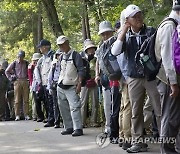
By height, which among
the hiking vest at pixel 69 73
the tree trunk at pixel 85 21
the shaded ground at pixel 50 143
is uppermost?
the tree trunk at pixel 85 21

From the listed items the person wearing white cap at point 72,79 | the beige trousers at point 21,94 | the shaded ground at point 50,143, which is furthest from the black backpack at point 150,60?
the beige trousers at point 21,94

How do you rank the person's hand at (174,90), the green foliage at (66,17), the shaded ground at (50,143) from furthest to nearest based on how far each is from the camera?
the green foliage at (66,17) < the shaded ground at (50,143) < the person's hand at (174,90)

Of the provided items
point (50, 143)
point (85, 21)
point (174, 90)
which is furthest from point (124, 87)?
point (85, 21)

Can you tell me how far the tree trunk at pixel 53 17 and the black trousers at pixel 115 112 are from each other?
8.99 meters

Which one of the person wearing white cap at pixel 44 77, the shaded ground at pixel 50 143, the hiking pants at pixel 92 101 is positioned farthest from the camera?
the person wearing white cap at pixel 44 77

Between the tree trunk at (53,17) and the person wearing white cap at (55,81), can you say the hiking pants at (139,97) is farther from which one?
the tree trunk at (53,17)

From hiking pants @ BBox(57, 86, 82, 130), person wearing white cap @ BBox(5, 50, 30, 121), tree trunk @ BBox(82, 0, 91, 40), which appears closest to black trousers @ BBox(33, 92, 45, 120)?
person wearing white cap @ BBox(5, 50, 30, 121)

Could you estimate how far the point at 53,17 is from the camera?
16.0 m

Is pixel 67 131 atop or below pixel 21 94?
below

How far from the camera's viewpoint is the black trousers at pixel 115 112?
23.6 ft

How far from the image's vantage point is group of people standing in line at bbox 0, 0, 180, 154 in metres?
5.39

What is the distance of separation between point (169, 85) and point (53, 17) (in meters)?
11.3

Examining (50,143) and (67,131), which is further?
(67,131)

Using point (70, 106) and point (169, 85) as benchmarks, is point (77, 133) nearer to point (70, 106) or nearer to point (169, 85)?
point (70, 106)
